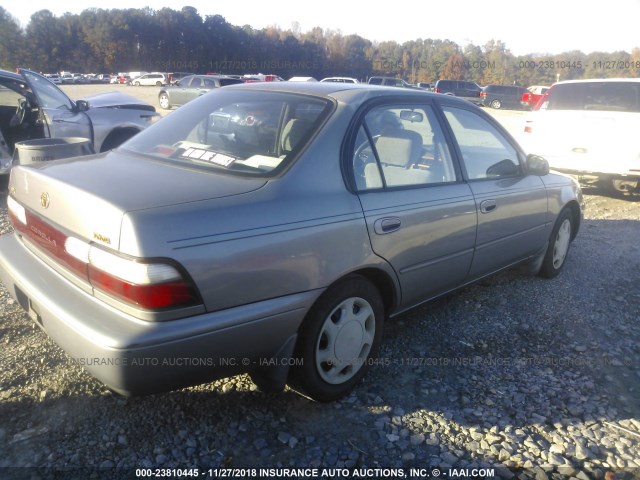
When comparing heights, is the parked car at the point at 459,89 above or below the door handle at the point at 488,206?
above

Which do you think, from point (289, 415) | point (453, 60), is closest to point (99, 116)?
point (289, 415)

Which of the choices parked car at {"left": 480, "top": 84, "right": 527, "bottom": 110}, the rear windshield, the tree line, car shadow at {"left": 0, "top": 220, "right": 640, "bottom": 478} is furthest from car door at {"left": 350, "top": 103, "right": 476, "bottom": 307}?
the tree line

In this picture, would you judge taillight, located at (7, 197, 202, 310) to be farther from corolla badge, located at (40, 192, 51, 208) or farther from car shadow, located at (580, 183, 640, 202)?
car shadow, located at (580, 183, 640, 202)

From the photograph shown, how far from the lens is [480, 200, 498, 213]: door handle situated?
3347mm

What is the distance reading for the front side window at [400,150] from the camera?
108 inches

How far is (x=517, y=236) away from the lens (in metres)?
3.82

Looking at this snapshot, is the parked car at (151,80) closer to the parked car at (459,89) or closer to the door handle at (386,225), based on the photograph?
the parked car at (459,89)

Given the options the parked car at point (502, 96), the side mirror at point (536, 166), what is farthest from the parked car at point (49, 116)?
the parked car at point (502, 96)

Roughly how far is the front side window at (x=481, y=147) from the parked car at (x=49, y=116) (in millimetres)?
4899

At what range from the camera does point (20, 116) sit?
258 inches

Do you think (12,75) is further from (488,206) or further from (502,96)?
(502,96)

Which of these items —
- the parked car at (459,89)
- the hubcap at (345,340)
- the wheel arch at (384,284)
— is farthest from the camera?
the parked car at (459,89)

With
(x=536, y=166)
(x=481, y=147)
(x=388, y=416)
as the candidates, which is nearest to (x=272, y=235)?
(x=388, y=416)

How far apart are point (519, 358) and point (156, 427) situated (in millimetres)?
2231
